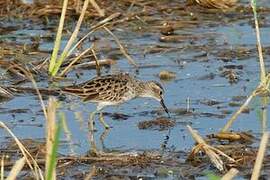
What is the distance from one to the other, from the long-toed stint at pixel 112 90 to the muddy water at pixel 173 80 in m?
0.17

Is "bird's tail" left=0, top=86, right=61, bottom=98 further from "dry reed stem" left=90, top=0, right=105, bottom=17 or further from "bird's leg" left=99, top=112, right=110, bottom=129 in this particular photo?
"dry reed stem" left=90, top=0, right=105, bottom=17

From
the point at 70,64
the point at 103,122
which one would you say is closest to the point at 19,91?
the point at 70,64

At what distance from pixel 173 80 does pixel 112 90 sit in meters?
1.79

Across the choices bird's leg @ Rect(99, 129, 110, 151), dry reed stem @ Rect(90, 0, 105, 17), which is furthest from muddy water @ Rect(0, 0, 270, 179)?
dry reed stem @ Rect(90, 0, 105, 17)

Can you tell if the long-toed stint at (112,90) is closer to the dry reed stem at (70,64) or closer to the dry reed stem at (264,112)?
the dry reed stem at (264,112)

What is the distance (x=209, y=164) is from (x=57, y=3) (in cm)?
742

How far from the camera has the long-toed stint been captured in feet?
33.5

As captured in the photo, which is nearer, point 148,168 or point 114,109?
point 148,168

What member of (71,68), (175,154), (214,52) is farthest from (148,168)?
(214,52)

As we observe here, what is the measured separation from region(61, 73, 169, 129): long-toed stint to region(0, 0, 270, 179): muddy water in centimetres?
17

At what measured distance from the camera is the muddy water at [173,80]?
9664 millimetres

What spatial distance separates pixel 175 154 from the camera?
8789 mm

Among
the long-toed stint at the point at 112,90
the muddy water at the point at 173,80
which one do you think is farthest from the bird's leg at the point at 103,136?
the long-toed stint at the point at 112,90

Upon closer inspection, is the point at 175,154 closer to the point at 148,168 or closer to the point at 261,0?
the point at 148,168
